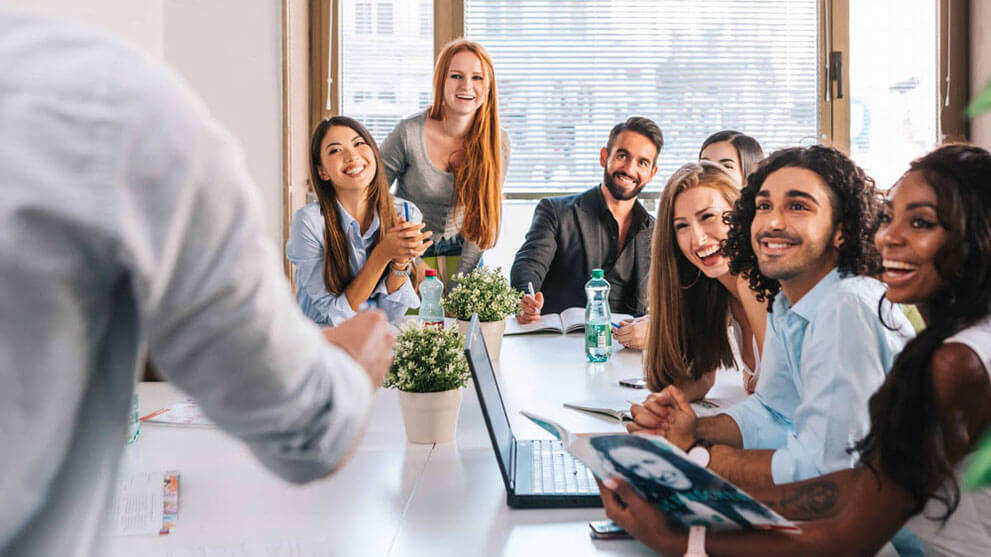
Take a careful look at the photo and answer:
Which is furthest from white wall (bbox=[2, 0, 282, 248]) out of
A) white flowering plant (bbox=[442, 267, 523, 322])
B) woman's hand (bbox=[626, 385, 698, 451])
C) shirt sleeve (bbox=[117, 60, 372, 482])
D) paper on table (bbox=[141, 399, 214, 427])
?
shirt sleeve (bbox=[117, 60, 372, 482])

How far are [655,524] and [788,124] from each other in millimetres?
3912

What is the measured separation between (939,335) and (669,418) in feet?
1.73

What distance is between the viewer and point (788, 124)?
4.57 meters

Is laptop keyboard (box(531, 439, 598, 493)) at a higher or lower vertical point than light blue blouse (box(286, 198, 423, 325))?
lower

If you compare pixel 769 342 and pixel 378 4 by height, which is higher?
pixel 378 4

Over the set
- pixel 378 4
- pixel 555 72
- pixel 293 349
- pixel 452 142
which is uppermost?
pixel 378 4

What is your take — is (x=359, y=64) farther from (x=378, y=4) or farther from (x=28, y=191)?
(x=28, y=191)

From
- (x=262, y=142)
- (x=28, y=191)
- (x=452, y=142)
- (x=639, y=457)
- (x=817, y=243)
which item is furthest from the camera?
(x=262, y=142)

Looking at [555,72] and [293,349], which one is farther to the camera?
[555,72]

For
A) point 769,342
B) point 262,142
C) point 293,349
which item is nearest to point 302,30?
point 262,142

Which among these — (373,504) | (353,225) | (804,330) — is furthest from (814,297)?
(353,225)

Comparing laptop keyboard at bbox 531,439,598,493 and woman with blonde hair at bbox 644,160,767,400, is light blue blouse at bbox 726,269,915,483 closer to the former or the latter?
laptop keyboard at bbox 531,439,598,493

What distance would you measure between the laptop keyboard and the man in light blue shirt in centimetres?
14

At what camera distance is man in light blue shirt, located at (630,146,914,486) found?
48.5 inches
